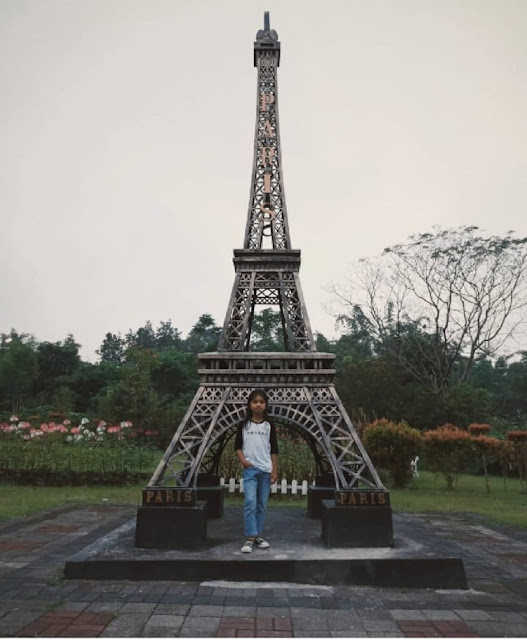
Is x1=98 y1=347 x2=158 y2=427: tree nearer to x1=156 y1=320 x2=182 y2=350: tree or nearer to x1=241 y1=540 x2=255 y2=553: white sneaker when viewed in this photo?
x1=241 y1=540 x2=255 y2=553: white sneaker

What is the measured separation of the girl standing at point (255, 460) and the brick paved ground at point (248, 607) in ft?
2.90

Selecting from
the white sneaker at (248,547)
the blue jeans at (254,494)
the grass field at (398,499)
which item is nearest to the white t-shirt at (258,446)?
the blue jeans at (254,494)

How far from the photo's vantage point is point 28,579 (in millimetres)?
5707

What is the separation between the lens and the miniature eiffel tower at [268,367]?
7.56 metres

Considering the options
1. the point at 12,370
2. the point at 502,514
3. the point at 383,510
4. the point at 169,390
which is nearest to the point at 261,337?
the point at 169,390

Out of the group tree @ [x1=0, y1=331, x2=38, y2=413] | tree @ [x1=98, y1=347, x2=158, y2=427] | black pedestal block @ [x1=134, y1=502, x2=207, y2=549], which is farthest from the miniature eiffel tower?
tree @ [x1=0, y1=331, x2=38, y2=413]

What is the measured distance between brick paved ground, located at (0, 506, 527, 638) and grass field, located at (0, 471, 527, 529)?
484 centimetres

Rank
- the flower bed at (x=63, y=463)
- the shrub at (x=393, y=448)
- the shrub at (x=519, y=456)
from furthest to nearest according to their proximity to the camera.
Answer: the shrub at (x=393, y=448) < the shrub at (x=519, y=456) < the flower bed at (x=63, y=463)

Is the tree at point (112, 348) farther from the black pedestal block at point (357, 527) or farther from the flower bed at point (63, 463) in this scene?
the black pedestal block at point (357, 527)

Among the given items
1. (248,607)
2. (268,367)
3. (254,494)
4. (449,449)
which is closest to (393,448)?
(449,449)

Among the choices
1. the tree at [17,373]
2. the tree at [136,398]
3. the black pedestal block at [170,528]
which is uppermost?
the tree at [17,373]

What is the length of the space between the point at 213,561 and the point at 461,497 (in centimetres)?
1124

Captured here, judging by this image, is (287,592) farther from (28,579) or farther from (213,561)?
(28,579)

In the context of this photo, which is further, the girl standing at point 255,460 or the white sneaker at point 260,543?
the white sneaker at point 260,543
